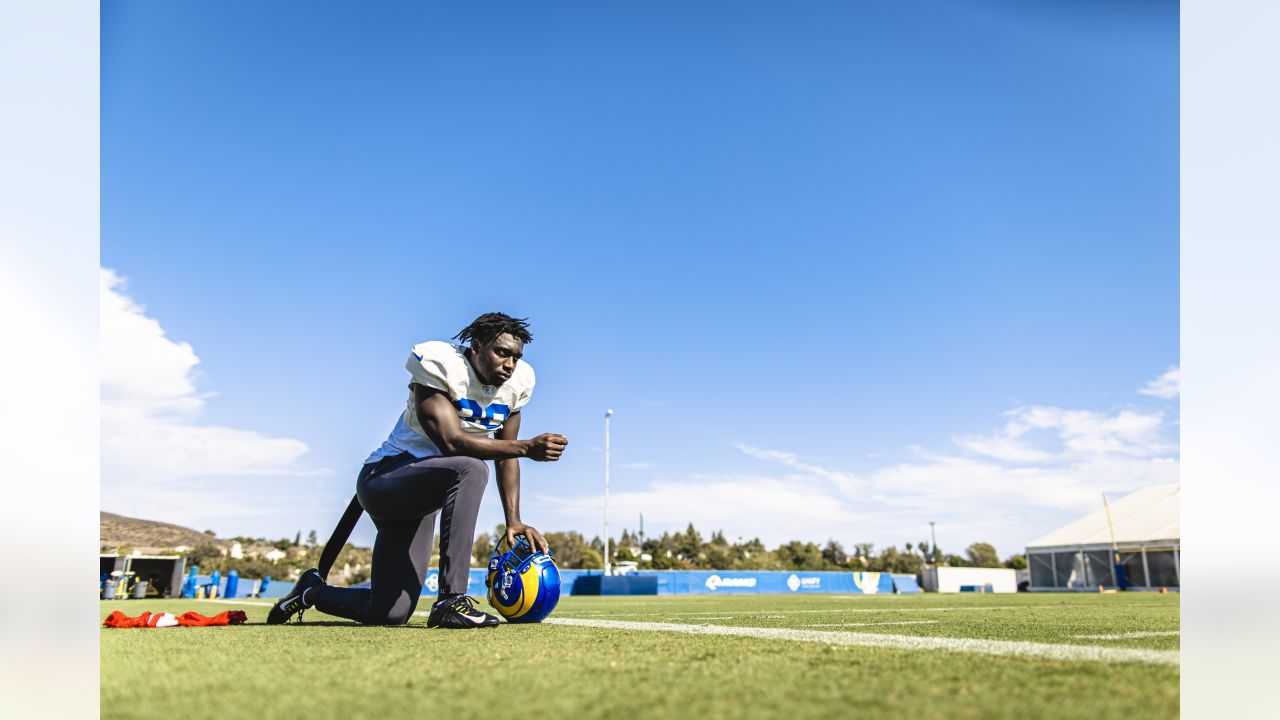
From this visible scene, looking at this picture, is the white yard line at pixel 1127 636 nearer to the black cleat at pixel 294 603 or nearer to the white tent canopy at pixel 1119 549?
the black cleat at pixel 294 603

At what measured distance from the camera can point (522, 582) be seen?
3568 mm

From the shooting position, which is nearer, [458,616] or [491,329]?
[458,616]

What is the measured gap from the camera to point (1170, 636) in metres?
2.77

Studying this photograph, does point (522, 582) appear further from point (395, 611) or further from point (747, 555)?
point (747, 555)

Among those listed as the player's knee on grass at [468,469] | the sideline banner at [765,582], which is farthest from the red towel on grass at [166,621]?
the sideline banner at [765,582]

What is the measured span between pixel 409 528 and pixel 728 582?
2448cm

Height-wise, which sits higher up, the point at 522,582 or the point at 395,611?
the point at 522,582

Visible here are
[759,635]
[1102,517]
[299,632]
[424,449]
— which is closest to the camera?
[759,635]

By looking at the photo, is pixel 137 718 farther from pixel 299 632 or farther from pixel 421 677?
pixel 299 632

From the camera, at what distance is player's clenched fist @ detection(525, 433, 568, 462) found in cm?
312

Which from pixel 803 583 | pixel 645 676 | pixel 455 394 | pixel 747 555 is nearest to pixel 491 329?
pixel 455 394

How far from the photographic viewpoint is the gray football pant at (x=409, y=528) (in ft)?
11.0
